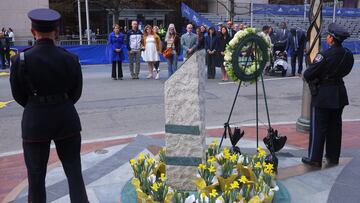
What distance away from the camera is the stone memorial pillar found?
13.1 feet

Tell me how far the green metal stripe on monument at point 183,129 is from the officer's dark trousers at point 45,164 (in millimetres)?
908

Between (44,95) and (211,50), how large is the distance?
34.0 feet

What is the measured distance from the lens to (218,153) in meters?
4.77

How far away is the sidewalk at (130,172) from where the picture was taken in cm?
448

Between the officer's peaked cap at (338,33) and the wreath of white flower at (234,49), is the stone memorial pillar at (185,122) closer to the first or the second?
the wreath of white flower at (234,49)

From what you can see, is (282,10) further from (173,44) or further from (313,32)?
(313,32)

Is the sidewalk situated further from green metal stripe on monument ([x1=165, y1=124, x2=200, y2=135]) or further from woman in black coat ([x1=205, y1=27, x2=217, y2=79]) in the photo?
woman in black coat ([x1=205, y1=27, x2=217, y2=79])

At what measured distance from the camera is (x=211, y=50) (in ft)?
44.0

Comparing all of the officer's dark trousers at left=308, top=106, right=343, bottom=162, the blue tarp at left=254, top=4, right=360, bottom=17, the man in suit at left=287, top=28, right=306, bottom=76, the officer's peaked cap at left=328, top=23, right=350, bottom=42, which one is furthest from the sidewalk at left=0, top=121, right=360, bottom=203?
the blue tarp at left=254, top=4, right=360, bottom=17

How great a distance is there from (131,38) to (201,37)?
219 cm

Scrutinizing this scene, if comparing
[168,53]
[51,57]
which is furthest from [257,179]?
[168,53]

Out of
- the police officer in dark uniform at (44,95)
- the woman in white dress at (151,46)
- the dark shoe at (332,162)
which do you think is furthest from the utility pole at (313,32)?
the woman in white dress at (151,46)

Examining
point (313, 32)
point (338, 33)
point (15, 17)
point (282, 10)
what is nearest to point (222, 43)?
point (313, 32)

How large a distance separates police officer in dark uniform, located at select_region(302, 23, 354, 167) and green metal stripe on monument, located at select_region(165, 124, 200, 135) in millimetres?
1740
